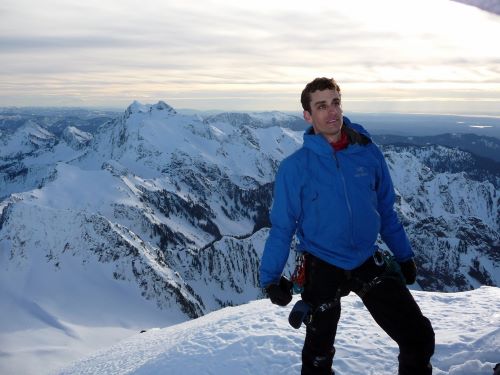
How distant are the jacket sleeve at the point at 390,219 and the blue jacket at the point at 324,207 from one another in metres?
0.38

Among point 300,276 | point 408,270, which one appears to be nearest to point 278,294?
point 300,276

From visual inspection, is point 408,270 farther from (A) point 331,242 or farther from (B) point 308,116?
(B) point 308,116

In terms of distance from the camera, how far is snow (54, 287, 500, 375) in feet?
29.7

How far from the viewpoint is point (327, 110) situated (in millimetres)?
6145

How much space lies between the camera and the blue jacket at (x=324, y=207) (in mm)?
6105

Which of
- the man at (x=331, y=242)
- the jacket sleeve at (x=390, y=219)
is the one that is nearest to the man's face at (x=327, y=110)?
the man at (x=331, y=242)

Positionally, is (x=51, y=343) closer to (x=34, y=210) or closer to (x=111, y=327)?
(x=111, y=327)

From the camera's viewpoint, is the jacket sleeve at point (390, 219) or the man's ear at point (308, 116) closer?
the man's ear at point (308, 116)

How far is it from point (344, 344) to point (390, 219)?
485 cm

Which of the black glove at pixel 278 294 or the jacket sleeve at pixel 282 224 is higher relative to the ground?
the jacket sleeve at pixel 282 224

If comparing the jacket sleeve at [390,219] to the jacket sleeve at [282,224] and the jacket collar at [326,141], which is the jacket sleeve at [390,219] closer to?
the jacket collar at [326,141]

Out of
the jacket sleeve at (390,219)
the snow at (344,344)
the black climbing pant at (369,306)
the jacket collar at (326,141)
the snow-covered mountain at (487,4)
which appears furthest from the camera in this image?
the snow at (344,344)

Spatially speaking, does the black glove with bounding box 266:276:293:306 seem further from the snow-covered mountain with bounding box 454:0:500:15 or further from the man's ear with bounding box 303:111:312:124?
the snow-covered mountain with bounding box 454:0:500:15

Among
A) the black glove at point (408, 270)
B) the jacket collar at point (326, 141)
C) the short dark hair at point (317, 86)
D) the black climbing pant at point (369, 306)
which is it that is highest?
the short dark hair at point (317, 86)
